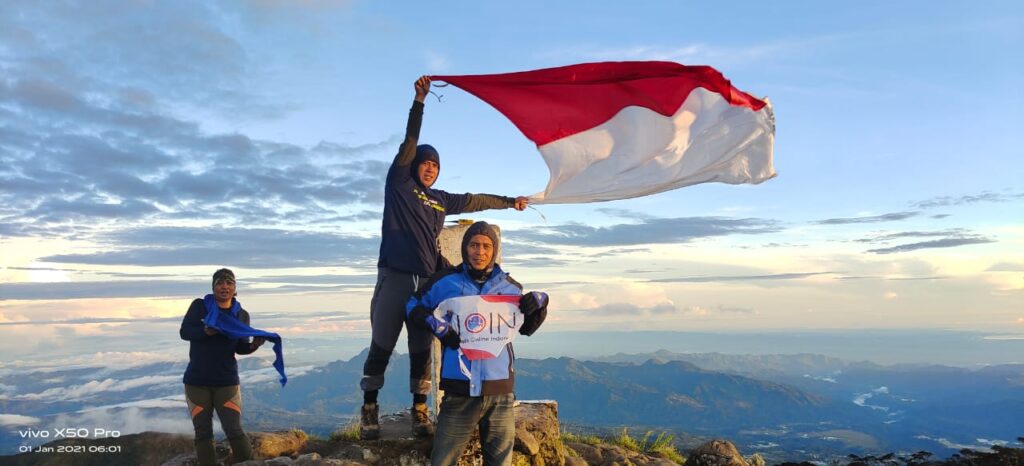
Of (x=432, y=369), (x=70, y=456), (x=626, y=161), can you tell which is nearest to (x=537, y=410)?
(x=432, y=369)

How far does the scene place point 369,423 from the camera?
8.70 metres

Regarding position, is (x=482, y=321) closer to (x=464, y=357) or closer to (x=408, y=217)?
(x=464, y=357)

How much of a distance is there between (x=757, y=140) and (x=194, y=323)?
24.9 feet

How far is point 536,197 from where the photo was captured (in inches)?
373

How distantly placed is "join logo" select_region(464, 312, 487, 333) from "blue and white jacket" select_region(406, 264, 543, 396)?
193mm

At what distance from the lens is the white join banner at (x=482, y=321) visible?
693cm

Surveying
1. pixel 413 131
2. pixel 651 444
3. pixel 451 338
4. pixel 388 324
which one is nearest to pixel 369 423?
pixel 388 324

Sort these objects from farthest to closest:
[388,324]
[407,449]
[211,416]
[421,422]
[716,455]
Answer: [716,455]
[421,422]
[211,416]
[407,449]
[388,324]

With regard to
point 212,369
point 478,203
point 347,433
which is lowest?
point 347,433

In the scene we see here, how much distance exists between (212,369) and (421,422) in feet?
8.16

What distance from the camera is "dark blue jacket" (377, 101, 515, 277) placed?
7.96 metres

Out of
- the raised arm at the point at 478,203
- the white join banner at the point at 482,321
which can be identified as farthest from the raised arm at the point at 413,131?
the white join banner at the point at 482,321

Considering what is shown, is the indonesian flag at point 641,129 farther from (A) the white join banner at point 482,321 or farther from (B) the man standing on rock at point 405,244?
(A) the white join banner at point 482,321

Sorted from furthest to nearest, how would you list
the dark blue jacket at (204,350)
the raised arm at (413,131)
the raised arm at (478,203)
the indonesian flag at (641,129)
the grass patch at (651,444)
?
1. the grass patch at (651,444)
2. the indonesian flag at (641,129)
3. the raised arm at (478,203)
4. the dark blue jacket at (204,350)
5. the raised arm at (413,131)
